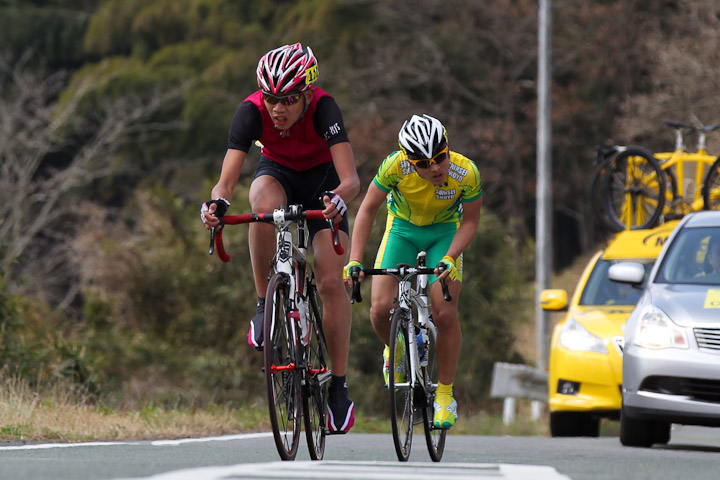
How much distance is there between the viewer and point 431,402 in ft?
29.4

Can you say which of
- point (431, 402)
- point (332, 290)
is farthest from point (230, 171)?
point (431, 402)

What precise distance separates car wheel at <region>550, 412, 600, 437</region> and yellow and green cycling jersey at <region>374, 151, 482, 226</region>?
392 cm

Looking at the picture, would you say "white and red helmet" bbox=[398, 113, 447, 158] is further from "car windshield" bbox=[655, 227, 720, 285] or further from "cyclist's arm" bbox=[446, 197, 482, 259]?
"car windshield" bbox=[655, 227, 720, 285]

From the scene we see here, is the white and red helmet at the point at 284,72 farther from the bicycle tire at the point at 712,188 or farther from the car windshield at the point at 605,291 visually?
the bicycle tire at the point at 712,188

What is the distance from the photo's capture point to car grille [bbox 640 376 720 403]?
1005cm

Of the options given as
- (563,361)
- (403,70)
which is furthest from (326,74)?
(563,361)

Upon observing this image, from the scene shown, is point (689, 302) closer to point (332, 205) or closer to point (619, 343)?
point (619, 343)

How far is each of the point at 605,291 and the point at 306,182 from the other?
5442mm

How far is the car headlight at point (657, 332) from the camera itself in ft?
33.6

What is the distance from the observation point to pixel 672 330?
10281mm

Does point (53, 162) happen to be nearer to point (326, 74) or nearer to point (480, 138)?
point (326, 74)

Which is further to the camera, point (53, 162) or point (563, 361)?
point (53, 162)

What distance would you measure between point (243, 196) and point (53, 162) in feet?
56.4

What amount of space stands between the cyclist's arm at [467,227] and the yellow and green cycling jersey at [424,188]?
4 centimetres
